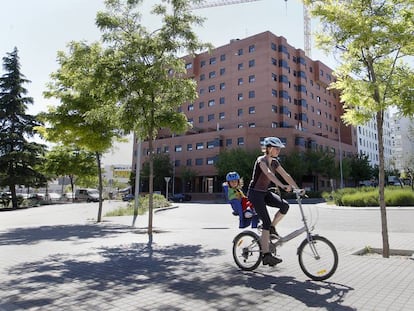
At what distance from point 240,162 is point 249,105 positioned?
14400 millimetres

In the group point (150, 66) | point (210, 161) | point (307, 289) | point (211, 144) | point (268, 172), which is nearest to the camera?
point (307, 289)

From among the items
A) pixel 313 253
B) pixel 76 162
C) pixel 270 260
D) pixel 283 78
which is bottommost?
pixel 270 260

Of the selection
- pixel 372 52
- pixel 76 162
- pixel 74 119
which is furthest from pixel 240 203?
pixel 76 162

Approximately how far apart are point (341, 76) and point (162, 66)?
4.82 metres

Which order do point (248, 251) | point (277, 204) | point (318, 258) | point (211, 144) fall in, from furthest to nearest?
1. point (211, 144)
2. point (248, 251)
3. point (277, 204)
4. point (318, 258)

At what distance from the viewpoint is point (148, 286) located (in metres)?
5.04

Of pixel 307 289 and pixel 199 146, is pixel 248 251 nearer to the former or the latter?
pixel 307 289

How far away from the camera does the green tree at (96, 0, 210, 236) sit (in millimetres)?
10055

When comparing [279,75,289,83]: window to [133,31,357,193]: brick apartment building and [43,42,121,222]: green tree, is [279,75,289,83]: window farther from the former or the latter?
[43,42,121,222]: green tree

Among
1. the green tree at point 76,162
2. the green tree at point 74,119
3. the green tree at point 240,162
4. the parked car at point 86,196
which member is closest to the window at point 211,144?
the green tree at point 240,162

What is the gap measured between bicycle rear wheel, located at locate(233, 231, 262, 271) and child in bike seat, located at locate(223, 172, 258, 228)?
0.19 m

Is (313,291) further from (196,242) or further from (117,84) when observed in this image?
(117,84)

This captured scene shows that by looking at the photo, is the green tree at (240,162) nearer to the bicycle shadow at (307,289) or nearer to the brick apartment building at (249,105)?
the brick apartment building at (249,105)

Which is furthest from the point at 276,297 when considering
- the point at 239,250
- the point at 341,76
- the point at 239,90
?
the point at 239,90
